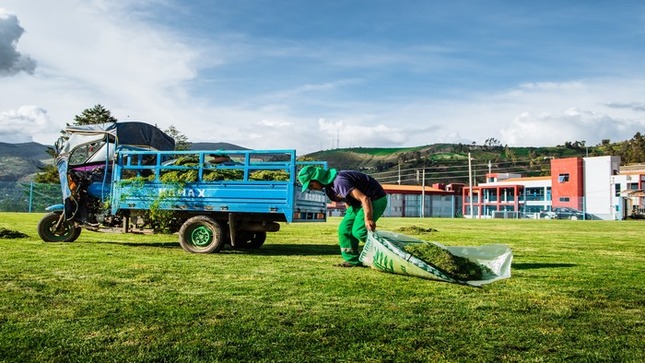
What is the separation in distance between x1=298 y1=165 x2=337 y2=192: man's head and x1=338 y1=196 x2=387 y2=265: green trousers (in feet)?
1.92

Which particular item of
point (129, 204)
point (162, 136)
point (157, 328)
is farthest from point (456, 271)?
point (162, 136)

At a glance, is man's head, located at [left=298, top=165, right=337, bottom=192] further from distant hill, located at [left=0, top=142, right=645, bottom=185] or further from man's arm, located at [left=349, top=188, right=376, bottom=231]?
distant hill, located at [left=0, top=142, right=645, bottom=185]

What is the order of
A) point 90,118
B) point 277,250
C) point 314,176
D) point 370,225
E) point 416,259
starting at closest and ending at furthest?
point 416,259 < point 370,225 < point 314,176 < point 277,250 < point 90,118

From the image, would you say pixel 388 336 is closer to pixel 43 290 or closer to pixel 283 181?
pixel 43 290

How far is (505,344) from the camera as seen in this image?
3900 mm

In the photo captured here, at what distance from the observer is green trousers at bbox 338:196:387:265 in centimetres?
821

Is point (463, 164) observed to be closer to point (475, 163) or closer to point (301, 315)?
point (475, 163)

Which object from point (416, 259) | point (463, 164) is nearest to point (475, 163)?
point (463, 164)

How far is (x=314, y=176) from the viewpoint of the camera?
8203 millimetres

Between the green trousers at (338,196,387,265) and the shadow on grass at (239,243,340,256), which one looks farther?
the shadow on grass at (239,243,340,256)

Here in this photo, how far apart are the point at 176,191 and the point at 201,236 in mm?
941

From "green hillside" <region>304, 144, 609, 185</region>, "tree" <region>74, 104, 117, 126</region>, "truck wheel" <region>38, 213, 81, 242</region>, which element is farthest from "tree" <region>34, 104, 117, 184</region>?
"green hillside" <region>304, 144, 609, 185</region>

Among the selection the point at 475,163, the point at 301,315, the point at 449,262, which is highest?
the point at 475,163

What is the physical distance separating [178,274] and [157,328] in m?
2.92
